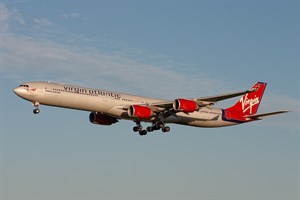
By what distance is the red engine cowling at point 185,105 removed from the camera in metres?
72.1

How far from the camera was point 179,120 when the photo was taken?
77.9 meters

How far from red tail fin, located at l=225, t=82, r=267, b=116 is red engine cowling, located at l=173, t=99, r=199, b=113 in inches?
469

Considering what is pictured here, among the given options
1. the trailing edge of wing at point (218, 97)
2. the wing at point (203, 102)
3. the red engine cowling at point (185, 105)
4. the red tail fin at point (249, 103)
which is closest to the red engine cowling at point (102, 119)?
the wing at point (203, 102)

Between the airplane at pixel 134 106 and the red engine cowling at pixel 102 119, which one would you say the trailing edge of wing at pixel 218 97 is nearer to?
the airplane at pixel 134 106

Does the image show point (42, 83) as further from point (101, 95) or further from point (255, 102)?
point (255, 102)

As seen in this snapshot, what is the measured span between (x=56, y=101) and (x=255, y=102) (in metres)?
28.7

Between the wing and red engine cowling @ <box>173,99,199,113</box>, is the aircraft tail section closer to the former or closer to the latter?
the wing

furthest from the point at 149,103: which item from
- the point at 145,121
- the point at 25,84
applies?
the point at 25,84

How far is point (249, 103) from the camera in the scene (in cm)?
8481

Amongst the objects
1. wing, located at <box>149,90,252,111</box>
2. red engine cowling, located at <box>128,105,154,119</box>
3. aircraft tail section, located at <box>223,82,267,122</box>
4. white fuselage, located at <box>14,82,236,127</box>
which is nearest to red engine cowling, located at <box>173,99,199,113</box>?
wing, located at <box>149,90,252,111</box>

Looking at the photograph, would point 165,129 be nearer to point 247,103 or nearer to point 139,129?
point 139,129

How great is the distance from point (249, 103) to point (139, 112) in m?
18.8

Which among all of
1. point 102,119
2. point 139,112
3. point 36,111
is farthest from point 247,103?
point 36,111

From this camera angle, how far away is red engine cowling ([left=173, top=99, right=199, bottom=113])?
237 ft
